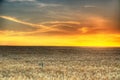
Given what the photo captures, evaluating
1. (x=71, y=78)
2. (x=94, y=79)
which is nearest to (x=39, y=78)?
(x=71, y=78)

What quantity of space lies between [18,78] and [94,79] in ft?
18.9

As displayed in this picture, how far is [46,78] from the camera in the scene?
25.5 metres

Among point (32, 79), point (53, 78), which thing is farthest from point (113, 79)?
point (32, 79)

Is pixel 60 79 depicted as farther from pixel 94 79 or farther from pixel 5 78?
pixel 5 78

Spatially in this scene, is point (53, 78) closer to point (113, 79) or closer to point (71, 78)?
point (71, 78)

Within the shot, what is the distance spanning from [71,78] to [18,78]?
13.3ft

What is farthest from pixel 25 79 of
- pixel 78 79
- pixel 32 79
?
pixel 78 79

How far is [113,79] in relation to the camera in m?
25.6

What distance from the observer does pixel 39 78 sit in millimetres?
25375

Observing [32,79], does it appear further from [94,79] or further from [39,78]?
[94,79]

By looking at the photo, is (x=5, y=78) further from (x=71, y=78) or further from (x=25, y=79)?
(x=71, y=78)

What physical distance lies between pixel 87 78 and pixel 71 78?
1251mm

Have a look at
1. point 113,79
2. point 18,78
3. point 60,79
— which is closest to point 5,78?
point 18,78

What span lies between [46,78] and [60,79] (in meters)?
1.22
